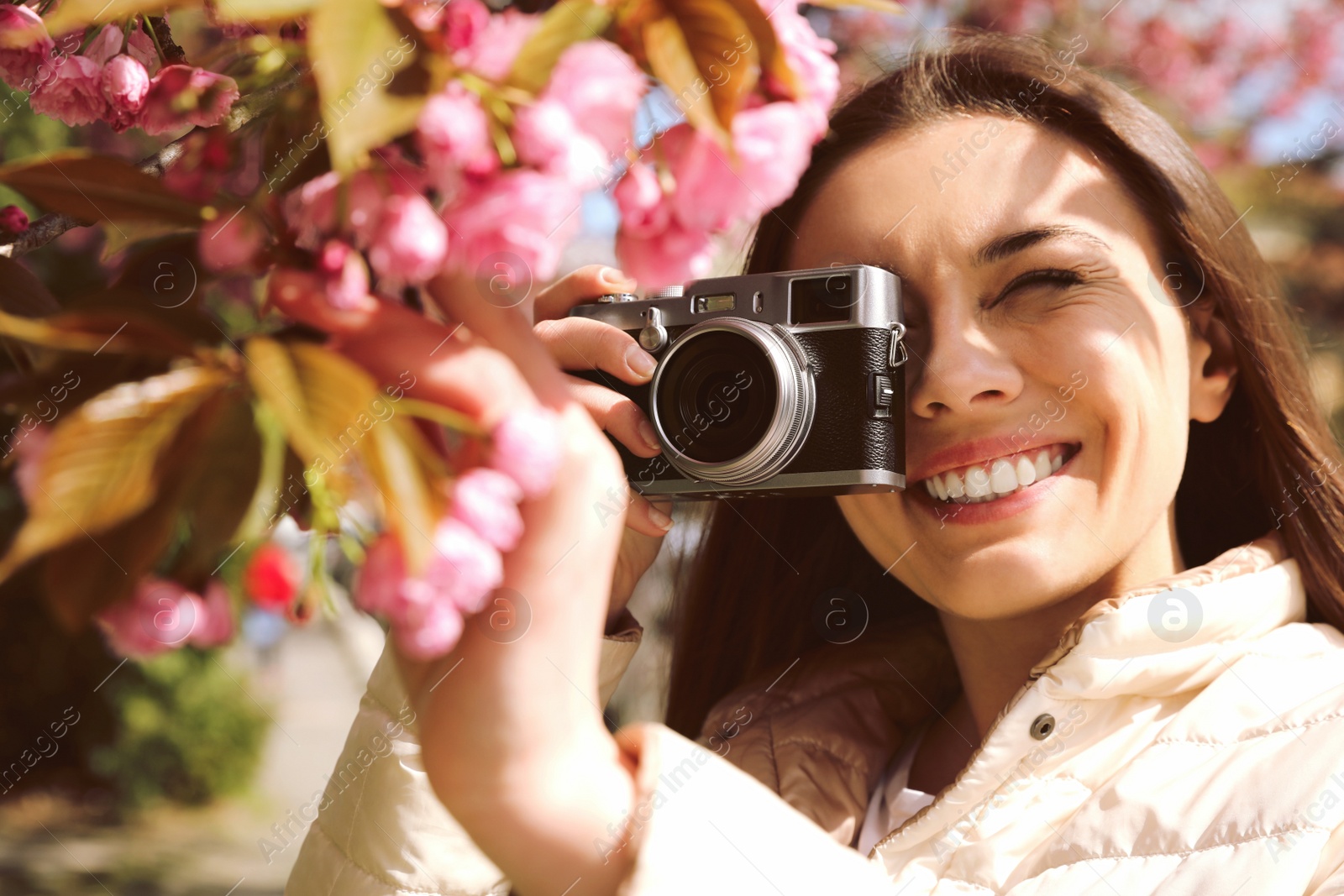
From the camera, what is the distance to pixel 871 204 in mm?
1117

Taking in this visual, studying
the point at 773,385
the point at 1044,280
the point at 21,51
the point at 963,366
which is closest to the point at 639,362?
the point at 773,385

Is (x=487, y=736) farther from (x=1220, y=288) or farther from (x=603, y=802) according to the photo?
(x=1220, y=288)

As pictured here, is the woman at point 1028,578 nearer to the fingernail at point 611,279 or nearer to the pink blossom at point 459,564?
the fingernail at point 611,279

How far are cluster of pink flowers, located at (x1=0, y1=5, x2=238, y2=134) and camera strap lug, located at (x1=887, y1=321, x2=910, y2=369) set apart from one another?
2.04ft

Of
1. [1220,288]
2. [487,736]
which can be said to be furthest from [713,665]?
[487,736]

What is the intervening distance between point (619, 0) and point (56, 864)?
4092 millimetres

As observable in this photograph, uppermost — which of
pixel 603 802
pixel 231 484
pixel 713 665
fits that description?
pixel 231 484

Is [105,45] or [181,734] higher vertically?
[105,45]

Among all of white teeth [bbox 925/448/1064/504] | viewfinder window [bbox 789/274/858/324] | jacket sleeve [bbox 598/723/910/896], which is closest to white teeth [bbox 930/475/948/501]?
white teeth [bbox 925/448/1064/504]

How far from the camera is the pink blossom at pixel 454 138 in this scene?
399 millimetres

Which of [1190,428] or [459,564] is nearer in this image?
[459,564]

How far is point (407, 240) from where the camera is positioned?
0.41 metres

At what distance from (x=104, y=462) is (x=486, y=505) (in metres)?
0.13

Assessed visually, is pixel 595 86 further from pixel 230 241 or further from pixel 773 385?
pixel 773 385
